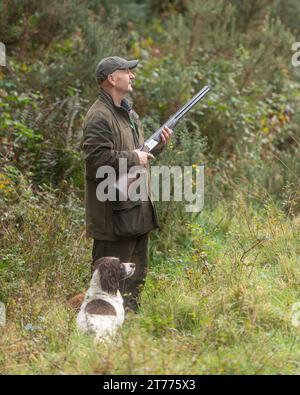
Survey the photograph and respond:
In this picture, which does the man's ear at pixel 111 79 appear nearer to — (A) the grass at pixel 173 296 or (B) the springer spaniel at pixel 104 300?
(B) the springer spaniel at pixel 104 300

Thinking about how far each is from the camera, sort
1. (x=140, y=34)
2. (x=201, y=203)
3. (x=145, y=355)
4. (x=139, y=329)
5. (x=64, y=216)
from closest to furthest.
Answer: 1. (x=145, y=355)
2. (x=139, y=329)
3. (x=64, y=216)
4. (x=201, y=203)
5. (x=140, y=34)

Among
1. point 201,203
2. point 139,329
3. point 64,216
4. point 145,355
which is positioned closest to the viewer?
point 145,355

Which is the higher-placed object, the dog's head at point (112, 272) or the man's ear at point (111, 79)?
the man's ear at point (111, 79)

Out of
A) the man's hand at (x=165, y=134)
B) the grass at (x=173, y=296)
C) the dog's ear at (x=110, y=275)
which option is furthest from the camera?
the man's hand at (x=165, y=134)

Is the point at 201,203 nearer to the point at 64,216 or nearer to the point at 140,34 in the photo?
the point at 64,216

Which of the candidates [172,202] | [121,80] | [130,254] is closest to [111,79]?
[121,80]

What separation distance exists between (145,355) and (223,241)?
3.28m

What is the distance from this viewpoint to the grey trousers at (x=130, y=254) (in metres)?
6.06

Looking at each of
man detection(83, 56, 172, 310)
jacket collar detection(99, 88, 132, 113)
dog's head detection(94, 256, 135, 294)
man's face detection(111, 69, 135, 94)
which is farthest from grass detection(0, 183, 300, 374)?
man's face detection(111, 69, 135, 94)

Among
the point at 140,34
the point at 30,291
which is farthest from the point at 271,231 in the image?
the point at 140,34

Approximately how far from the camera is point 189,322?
18.4ft

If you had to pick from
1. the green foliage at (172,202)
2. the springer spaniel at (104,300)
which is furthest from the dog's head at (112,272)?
→ the green foliage at (172,202)

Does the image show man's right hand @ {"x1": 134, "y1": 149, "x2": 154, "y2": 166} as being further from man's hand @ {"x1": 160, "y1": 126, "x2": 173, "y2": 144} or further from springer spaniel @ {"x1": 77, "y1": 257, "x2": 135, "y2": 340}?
springer spaniel @ {"x1": 77, "y1": 257, "x2": 135, "y2": 340}

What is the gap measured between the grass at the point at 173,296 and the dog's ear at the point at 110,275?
1.17ft
